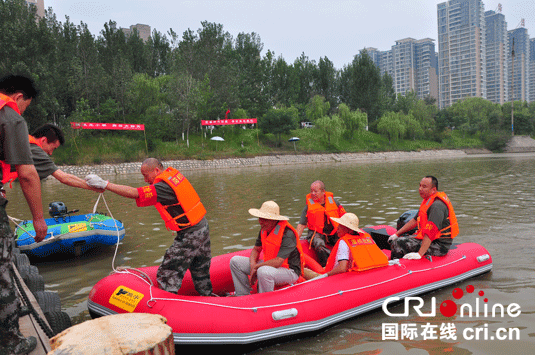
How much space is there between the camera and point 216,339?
3621mm

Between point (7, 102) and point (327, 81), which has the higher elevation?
point (327, 81)

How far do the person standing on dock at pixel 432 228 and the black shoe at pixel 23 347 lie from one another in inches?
166

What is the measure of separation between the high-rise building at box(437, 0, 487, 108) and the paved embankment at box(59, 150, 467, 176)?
66.8m

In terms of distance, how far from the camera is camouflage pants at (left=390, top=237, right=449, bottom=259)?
529cm

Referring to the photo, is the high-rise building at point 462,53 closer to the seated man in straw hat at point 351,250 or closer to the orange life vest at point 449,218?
the orange life vest at point 449,218

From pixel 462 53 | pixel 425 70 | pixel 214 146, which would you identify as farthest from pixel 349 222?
pixel 425 70

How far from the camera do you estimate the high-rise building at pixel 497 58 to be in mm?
108750

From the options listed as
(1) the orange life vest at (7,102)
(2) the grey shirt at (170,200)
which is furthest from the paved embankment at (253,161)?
(1) the orange life vest at (7,102)

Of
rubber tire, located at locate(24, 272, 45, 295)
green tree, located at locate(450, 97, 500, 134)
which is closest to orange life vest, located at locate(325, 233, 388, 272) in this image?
rubber tire, located at locate(24, 272, 45, 295)

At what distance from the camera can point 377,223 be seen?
8992 millimetres

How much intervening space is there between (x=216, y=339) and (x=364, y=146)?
4537cm

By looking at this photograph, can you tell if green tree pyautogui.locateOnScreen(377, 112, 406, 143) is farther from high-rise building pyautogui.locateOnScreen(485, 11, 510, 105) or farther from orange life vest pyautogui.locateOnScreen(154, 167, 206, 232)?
high-rise building pyautogui.locateOnScreen(485, 11, 510, 105)

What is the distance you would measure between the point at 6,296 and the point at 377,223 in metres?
7.74

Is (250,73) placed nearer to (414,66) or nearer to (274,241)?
(274,241)
